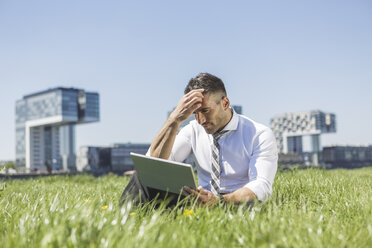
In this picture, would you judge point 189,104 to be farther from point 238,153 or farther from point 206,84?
point 238,153

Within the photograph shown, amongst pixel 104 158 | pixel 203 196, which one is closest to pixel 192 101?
pixel 203 196

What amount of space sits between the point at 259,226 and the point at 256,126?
60.7 inches

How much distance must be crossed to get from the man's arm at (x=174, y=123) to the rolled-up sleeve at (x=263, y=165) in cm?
63

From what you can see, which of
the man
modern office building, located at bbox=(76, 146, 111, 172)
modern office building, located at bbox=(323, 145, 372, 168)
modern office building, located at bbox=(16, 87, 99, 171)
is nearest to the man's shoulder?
the man

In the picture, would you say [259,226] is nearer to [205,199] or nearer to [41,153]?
[205,199]

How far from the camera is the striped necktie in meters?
3.43

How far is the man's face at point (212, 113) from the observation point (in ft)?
11.0

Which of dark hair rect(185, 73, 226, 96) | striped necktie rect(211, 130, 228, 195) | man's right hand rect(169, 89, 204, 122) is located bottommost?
striped necktie rect(211, 130, 228, 195)

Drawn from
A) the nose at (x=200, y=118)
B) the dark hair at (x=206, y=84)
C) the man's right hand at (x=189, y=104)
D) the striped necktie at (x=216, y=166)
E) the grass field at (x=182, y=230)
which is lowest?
the grass field at (x=182, y=230)

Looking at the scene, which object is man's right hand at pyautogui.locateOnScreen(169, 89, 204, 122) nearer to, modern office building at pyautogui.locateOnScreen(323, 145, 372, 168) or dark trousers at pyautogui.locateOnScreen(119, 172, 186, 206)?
dark trousers at pyautogui.locateOnScreen(119, 172, 186, 206)

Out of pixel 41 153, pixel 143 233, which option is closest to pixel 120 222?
pixel 143 233

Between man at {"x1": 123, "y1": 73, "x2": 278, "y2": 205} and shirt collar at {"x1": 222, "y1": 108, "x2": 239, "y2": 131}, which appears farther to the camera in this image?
shirt collar at {"x1": 222, "y1": 108, "x2": 239, "y2": 131}

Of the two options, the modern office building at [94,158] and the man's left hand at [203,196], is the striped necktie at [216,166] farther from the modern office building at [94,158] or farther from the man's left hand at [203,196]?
the modern office building at [94,158]

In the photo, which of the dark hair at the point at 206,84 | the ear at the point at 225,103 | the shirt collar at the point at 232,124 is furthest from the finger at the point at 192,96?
the shirt collar at the point at 232,124
